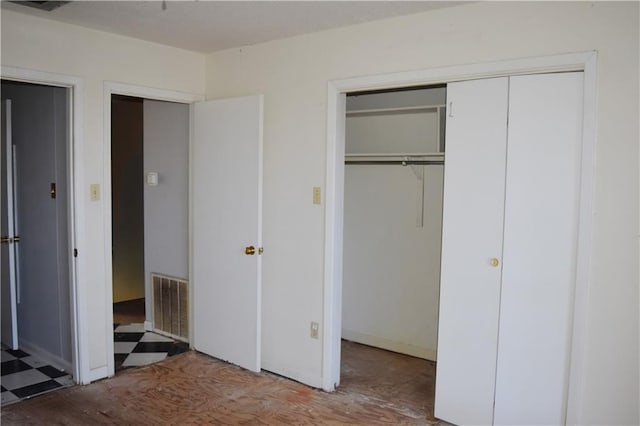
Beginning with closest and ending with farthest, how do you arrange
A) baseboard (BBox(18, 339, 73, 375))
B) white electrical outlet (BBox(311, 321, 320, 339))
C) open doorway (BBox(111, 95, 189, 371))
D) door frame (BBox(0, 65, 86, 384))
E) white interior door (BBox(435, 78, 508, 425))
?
white interior door (BBox(435, 78, 508, 425)) < door frame (BBox(0, 65, 86, 384)) < white electrical outlet (BBox(311, 321, 320, 339)) < baseboard (BBox(18, 339, 73, 375)) < open doorway (BBox(111, 95, 189, 371))

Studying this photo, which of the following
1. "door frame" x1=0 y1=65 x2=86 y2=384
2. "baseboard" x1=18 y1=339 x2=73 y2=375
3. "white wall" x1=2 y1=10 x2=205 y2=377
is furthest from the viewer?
"baseboard" x1=18 y1=339 x2=73 y2=375

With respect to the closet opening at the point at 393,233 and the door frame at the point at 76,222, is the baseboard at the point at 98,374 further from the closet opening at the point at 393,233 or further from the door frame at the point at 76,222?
the closet opening at the point at 393,233

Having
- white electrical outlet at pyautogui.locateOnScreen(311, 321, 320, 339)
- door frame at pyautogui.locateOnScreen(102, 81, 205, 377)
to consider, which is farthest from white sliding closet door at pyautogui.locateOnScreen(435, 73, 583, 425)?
door frame at pyautogui.locateOnScreen(102, 81, 205, 377)

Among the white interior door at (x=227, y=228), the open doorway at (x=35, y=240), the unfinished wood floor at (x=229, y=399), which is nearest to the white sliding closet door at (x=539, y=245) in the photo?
the unfinished wood floor at (x=229, y=399)

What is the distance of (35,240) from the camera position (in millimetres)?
3861

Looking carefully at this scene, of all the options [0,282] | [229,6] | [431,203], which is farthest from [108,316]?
[431,203]

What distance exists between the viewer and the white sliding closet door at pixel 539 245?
8.06 ft

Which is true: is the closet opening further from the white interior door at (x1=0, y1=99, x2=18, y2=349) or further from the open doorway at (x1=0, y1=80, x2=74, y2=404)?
the white interior door at (x1=0, y1=99, x2=18, y2=349)

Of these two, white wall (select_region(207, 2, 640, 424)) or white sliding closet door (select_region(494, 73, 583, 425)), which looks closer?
white wall (select_region(207, 2, 640, 424))

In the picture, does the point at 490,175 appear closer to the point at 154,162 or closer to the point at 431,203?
the point at 431,203

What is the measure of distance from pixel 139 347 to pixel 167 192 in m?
1.29

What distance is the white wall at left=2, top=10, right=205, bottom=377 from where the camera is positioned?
122 inches

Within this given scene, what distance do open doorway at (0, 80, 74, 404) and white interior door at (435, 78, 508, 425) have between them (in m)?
2.40

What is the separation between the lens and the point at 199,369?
369cm
